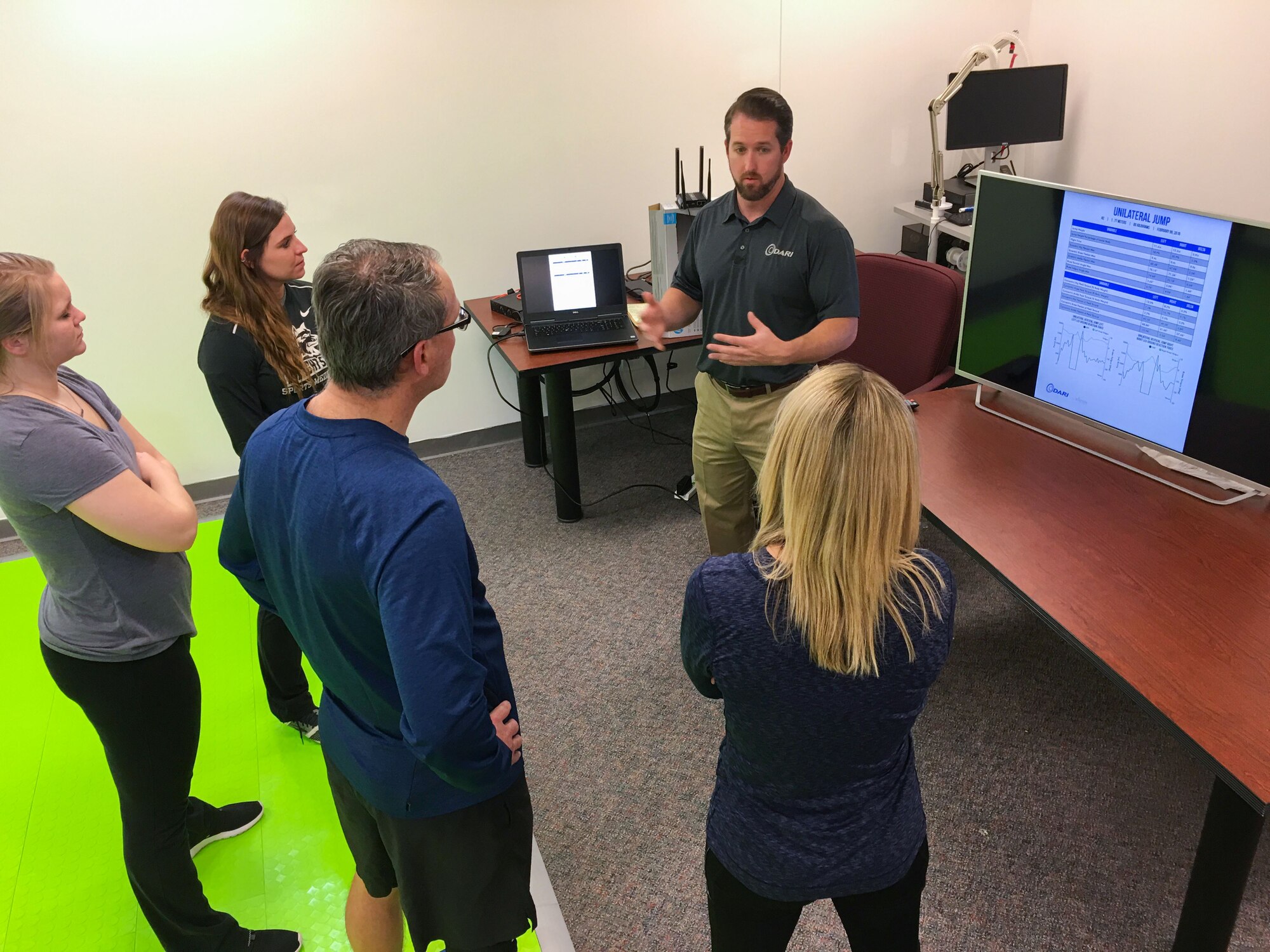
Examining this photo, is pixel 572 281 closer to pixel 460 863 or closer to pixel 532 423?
pixel 532 423

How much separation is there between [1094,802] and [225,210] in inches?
95.8

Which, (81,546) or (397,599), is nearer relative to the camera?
(397,599)

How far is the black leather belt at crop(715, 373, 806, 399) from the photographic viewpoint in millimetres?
2584

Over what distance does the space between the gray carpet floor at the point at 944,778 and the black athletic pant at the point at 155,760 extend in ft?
Answer: 2.50

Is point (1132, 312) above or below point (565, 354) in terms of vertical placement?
above

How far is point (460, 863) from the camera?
1340mm

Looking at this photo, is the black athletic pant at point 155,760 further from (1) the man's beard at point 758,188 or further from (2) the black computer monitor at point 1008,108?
(2) the black computer monitor at point 1008,108

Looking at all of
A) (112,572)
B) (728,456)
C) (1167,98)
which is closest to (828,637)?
(112,572)

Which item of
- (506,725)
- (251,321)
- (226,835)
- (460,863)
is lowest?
(226,835)

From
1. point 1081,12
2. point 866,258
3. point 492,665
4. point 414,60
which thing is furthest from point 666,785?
point 1081,12

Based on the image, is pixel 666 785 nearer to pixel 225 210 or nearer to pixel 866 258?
pixel 225 210

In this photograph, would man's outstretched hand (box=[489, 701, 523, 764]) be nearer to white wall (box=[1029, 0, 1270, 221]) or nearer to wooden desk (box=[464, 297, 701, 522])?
wooden desk (box=[464, 297, 701, 522])

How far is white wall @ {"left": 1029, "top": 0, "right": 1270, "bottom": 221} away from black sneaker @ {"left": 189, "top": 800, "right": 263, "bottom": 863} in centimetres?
344

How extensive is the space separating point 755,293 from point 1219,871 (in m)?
1.67
